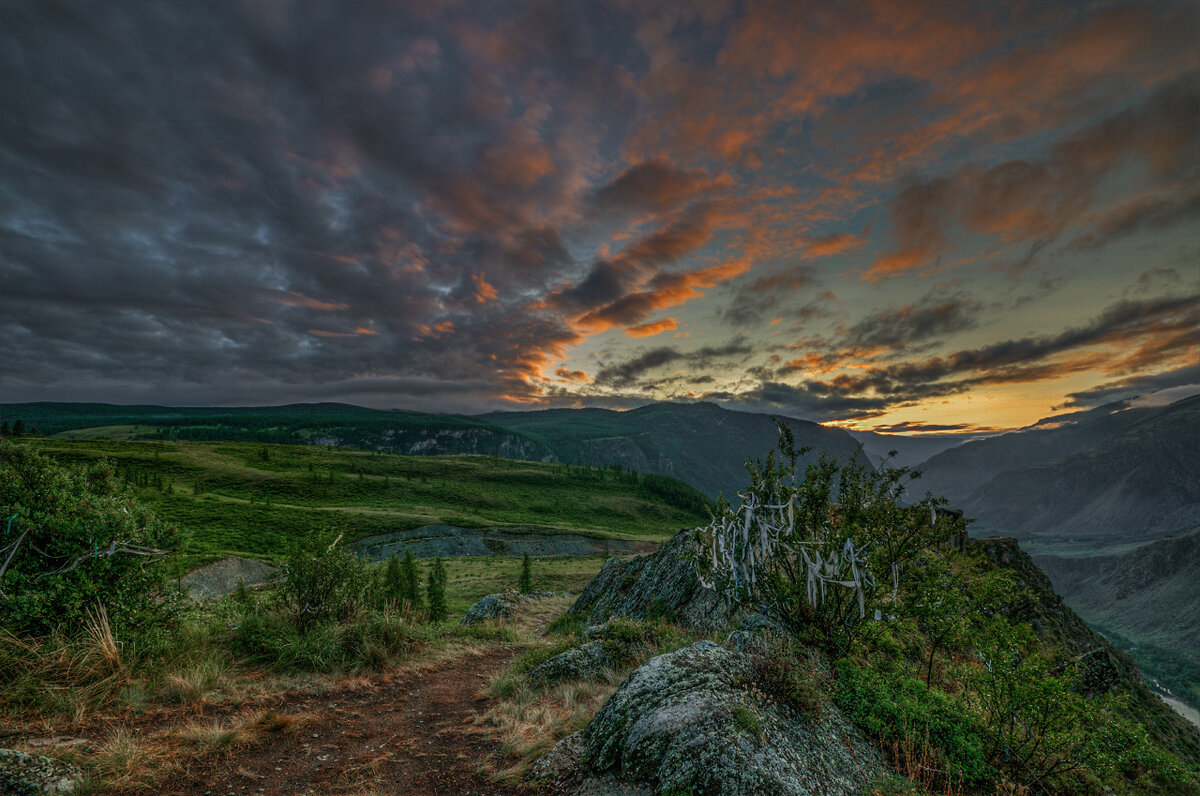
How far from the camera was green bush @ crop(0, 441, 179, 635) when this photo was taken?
24.0 feet

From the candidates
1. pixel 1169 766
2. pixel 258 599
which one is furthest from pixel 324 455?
pixel 1169 766

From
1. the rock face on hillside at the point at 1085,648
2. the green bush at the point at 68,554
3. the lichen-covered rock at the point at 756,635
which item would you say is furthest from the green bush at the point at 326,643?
the rock face on hillside at the point at 1085,648

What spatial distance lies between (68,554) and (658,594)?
1482cm

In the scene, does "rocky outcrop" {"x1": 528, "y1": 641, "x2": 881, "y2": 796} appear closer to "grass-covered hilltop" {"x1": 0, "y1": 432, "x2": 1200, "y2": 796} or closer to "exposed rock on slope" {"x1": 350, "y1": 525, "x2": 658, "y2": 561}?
"grass-covered hilltop" {"x1": 0, "y1": 432, "x2": 1200, "y2": 796}

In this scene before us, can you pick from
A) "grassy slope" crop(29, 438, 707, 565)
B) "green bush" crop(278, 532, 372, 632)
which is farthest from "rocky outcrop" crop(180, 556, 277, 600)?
"green bush" crop(278, 532, 372, 632)

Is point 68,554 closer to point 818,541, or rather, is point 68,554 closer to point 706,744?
point 706,744

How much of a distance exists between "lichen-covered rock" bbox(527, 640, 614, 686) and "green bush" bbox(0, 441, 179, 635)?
7.29 meters

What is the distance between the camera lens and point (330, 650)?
33.7 ft

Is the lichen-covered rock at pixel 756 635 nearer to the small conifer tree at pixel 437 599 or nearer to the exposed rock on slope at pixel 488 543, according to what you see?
the small conifer tree at pixel 437 599

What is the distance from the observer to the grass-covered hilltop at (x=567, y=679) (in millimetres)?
5605

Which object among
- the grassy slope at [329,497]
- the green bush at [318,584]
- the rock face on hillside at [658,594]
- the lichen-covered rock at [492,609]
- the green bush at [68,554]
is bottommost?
the grassy slope at [329,497]

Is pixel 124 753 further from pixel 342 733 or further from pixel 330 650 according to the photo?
pixel 330 650

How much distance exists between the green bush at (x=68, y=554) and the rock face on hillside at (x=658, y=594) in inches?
416

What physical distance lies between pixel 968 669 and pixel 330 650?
41.8ft
